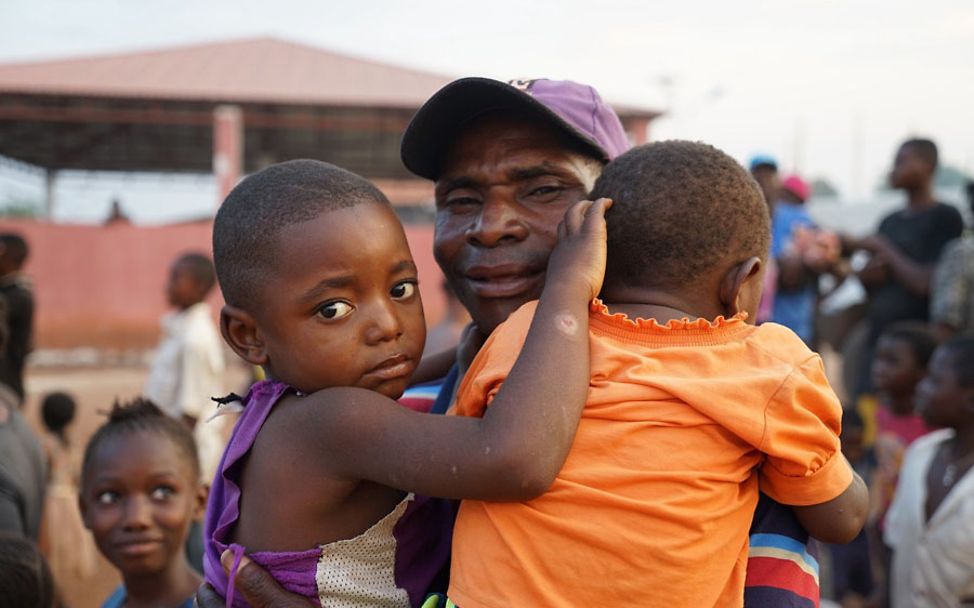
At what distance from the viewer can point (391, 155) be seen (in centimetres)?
2167

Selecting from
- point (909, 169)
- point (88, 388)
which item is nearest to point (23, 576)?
point (909, 169)

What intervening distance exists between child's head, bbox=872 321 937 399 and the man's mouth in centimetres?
412

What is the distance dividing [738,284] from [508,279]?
0.60 meters

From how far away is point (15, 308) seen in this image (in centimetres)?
675

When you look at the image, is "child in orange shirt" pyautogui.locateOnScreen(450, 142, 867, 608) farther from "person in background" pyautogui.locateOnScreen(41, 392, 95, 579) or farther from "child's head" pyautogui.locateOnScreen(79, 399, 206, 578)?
"person in background" pyautogui.locateOnScreen(41, 392, 95, 579)

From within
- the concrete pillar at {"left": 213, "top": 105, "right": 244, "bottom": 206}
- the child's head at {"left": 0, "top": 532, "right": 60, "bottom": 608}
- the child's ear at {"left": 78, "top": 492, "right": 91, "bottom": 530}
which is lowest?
the concrete pillar at {"left": 213, "top": 105, "right": 244, "bottom": 206}

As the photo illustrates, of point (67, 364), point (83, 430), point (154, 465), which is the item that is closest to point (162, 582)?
point (154, 465)

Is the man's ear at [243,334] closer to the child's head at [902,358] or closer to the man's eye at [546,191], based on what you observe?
the man's eye at [546,191]

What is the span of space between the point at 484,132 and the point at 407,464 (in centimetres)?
→ 86

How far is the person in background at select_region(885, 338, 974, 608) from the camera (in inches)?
144

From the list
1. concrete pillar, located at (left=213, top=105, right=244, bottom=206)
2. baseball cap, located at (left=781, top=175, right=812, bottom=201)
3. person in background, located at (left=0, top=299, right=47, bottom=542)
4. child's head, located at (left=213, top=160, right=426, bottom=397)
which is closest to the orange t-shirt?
child's head, located at (left=213, top=160, right=426, bottom=397)

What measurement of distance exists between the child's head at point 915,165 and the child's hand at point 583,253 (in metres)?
5.30

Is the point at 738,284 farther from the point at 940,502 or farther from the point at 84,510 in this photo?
the point at 940,502

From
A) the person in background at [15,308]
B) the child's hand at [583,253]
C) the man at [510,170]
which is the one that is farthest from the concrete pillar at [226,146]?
the child's hand at [583,253]
